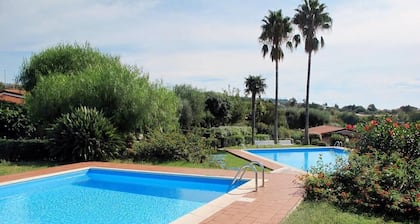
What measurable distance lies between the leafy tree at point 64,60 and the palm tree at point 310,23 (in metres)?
17.2

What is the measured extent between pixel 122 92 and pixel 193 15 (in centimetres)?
515

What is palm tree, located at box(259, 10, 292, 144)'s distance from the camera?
29.8 metres

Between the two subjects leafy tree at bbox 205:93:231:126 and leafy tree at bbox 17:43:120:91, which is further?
leafy tree at bbox 205:93:231:126

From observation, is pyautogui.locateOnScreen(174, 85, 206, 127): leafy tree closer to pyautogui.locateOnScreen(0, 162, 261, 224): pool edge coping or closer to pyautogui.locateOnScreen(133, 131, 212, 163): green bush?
pyautogui.locateOnScreen(133, 131, 212, 163): green bush

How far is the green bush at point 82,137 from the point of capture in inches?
591

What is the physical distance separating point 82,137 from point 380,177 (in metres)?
12.0

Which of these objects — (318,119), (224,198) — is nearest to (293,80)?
(318,119)

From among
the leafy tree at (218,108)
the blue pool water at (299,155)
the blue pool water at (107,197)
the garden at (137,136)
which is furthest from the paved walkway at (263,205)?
the leafy tree at (218,108)

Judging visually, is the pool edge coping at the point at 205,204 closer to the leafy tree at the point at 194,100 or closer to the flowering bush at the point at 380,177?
the flowering bush at the point at 380,177

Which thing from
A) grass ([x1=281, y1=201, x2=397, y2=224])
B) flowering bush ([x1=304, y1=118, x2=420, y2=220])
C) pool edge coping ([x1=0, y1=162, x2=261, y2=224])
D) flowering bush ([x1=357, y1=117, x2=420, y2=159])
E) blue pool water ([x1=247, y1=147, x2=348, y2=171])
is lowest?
blue pool water ([x1=247, y1=147, x2=348, y2=171])

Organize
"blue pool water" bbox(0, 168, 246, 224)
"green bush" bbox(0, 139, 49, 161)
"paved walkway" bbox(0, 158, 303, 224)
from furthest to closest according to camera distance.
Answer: "green bush" bbox(0, 139, 49, 161) → "blue pool water" bbox(0, 168, 246, 224) → "paved walkway" bbox(0, 158, 303, 224)

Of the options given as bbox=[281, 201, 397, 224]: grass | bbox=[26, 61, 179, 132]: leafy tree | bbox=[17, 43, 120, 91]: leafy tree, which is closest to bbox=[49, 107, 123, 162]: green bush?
bbox=[26, 61, 179, 132]: leafy tree

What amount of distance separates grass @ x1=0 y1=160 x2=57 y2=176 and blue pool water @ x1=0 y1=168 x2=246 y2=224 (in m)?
2.07

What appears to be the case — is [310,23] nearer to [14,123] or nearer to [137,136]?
[137,136]
